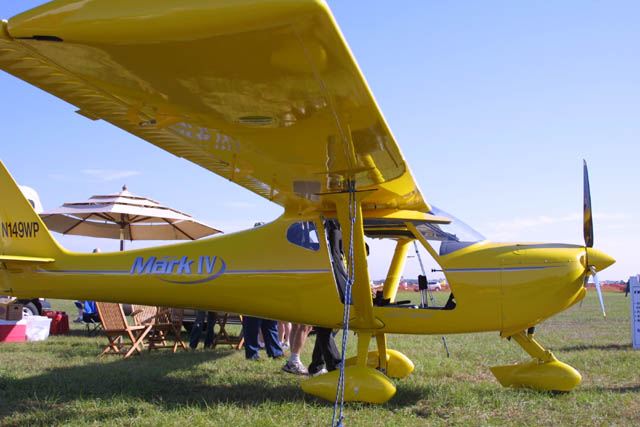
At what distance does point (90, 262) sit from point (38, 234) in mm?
796

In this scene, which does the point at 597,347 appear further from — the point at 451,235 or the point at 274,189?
the point at 274,189

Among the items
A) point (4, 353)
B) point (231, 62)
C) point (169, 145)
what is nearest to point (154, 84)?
point (231, 62)

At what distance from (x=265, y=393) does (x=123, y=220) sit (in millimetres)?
7399

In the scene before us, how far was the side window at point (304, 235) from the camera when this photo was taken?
555 centimetres

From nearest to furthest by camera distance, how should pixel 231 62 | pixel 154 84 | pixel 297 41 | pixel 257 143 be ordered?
pixel 297 41, pixel 231 62, pixel 154 84, pixel 257 143

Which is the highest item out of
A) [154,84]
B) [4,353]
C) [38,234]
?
[154,84]

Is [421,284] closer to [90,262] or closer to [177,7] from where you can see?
[90,262]

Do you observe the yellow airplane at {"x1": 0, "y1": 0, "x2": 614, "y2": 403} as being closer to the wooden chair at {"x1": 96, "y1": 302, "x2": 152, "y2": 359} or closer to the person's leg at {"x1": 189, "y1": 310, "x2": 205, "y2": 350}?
the wooden chair at {"x1": 96, "y1": 302, "x2": 152, "y2": 359}

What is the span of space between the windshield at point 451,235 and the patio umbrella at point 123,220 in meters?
6.84

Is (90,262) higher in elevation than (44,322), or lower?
higher

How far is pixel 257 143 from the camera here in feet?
13.6

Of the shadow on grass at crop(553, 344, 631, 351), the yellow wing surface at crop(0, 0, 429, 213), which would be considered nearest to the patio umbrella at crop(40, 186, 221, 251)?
the yellow wing surface at crop(0, 0, 429, 213)

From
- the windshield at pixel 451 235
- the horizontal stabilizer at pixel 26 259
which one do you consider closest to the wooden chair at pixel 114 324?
the horizontal stabilizer at pixel 26 259

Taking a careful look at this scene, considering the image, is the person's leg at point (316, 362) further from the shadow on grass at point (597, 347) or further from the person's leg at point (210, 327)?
the shadow on grass at point (597, 347)
